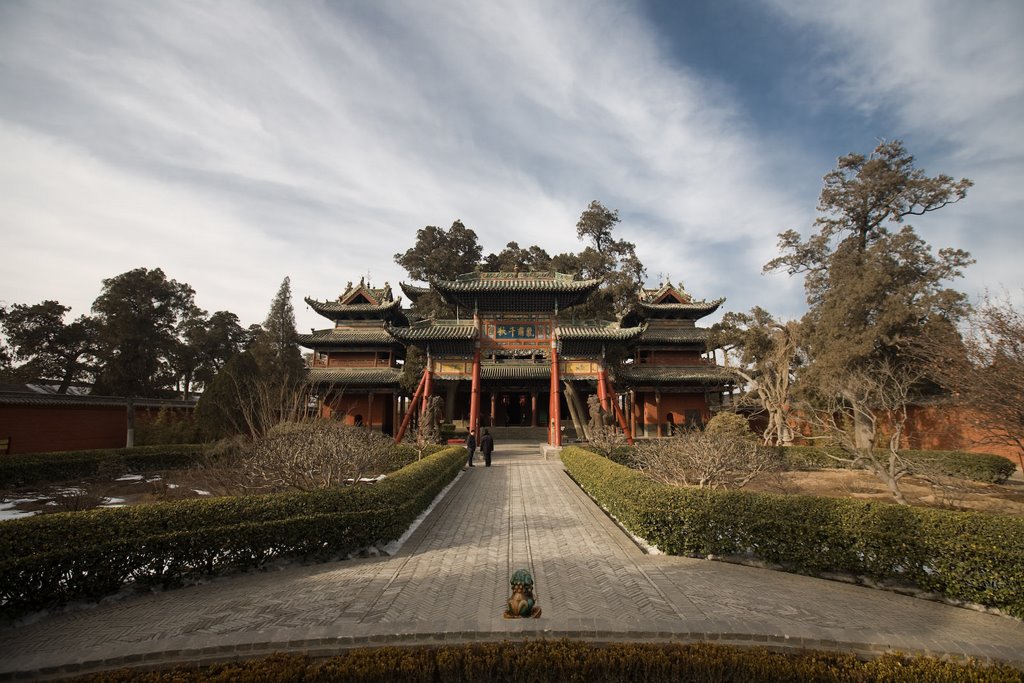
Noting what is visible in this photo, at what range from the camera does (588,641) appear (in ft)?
14.1

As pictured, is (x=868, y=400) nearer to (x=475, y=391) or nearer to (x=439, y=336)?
(x=475, y=391)

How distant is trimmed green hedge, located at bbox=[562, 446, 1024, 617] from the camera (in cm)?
533

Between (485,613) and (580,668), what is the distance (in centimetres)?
147

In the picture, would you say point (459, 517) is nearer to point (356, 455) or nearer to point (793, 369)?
point (356, 455)

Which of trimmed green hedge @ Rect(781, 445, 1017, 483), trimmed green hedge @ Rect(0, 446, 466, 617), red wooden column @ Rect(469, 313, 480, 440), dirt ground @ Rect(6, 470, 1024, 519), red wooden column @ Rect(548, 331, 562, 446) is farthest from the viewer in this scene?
red wooden column @ Rect(469, 313, 480, 440)

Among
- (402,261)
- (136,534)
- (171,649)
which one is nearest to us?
(171,649)

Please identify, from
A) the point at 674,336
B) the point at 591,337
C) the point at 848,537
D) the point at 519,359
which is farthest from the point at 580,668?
the point at 674,336

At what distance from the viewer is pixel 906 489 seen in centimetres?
1328

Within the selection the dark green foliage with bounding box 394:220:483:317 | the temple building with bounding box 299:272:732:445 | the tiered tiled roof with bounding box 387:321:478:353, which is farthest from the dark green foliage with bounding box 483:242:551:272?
the tiered tiled roof with bounding box 387:321:478:353

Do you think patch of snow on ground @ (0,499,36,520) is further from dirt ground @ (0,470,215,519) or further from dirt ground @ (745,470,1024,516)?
dirt ground @ (745,470,1024,516)

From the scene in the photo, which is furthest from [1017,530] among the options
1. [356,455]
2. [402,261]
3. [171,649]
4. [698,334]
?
[402,261]

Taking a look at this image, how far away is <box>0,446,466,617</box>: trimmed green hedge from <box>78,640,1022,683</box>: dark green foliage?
7.50 feet

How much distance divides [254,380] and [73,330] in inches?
879

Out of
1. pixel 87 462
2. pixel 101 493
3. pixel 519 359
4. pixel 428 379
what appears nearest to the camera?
pixel 101 493
